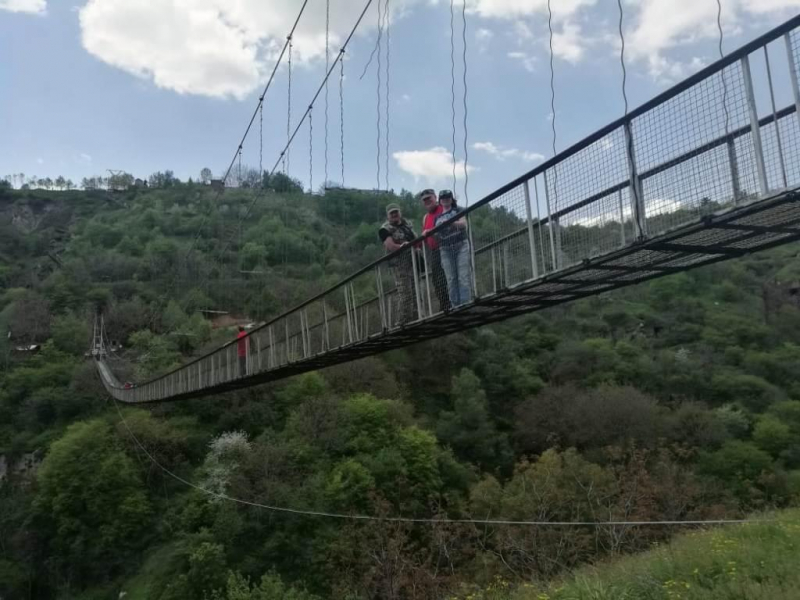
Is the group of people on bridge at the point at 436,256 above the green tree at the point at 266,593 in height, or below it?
above

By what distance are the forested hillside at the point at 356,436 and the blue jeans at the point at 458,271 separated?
8.08m

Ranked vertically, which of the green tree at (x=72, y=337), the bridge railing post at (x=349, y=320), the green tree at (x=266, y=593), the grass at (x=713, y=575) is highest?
the green tree at (x=72, y=337)

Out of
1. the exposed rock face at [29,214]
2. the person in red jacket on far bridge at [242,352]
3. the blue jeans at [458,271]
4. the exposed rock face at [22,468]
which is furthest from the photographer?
the exposed rock face at [29,214]

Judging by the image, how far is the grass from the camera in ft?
17.1

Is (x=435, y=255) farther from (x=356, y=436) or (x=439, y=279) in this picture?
(x=356, y=436)

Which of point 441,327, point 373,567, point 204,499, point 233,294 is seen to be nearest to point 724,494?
point 373,567

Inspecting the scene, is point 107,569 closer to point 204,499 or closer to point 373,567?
point 204,499

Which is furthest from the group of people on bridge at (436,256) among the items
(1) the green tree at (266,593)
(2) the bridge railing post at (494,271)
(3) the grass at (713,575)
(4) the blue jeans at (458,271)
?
(1) the green tree at (266,593)

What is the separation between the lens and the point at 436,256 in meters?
4.77

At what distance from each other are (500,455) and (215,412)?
46.1 ft

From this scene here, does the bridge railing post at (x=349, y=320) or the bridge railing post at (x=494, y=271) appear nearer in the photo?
the bridge railing post at (x=494, y=271)

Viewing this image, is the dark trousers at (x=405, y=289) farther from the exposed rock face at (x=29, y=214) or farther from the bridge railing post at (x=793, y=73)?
the exposed rock face at (x=29, y=214)

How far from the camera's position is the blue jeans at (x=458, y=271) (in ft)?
14.6

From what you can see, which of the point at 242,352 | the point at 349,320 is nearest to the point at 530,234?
the point at 349,320
